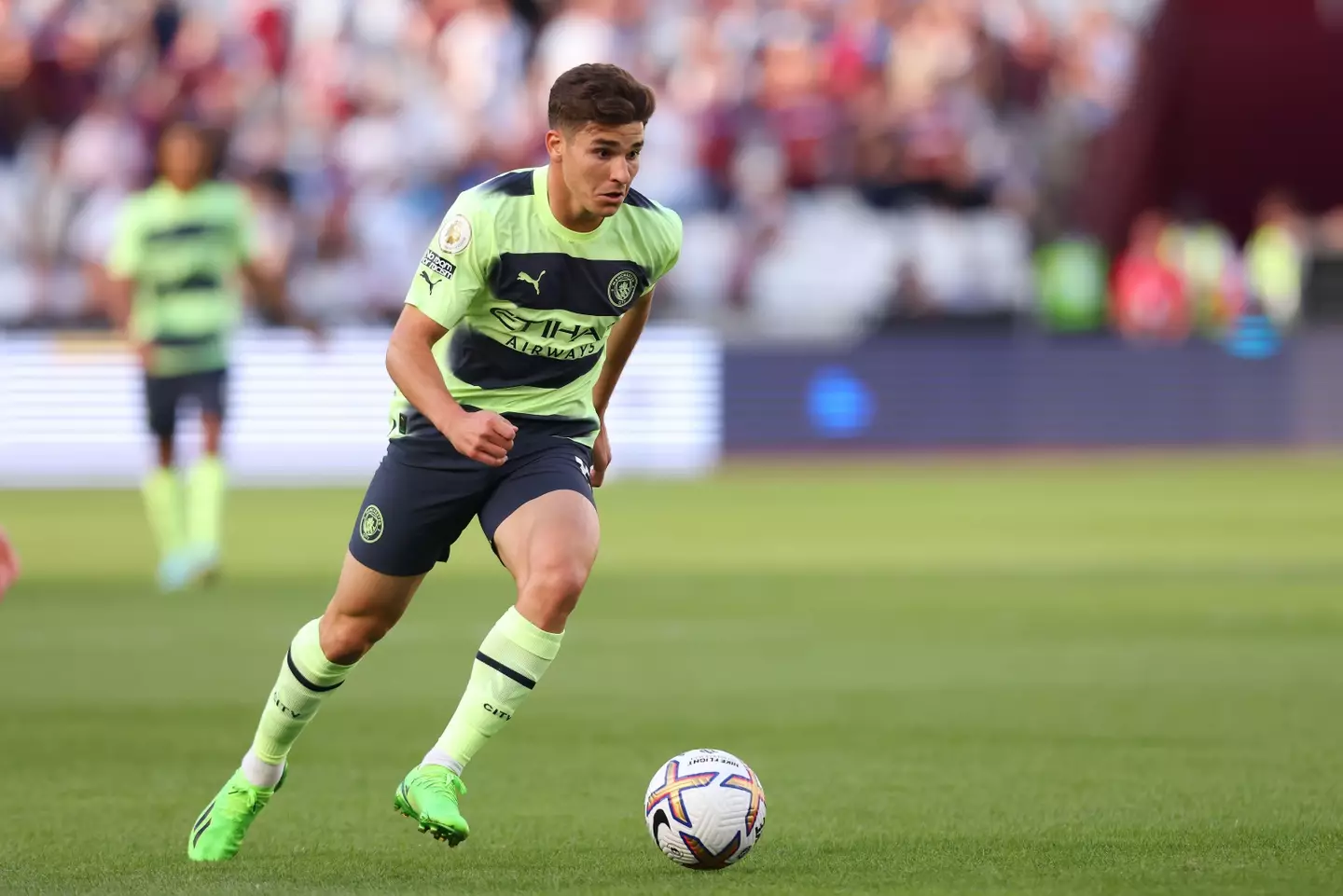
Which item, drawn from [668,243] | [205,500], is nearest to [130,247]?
[205,500]

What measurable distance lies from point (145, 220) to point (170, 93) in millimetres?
12014

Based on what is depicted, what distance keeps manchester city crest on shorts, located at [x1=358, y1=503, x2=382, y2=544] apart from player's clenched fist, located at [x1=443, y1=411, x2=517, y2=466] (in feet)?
1.48

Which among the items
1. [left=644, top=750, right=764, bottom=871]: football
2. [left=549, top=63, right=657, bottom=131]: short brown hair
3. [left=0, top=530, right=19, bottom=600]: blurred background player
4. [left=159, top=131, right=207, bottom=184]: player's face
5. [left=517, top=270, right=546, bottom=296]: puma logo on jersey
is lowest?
[left=644, top=750, right=764, bottom=871]: football

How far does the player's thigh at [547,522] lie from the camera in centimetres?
583

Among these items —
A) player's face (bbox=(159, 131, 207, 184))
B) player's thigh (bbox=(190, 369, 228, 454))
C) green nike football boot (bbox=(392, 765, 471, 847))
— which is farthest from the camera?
player's thigh (bbox=(190, 369, 228, 454))

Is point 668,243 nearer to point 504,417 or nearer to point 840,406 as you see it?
point 504,417

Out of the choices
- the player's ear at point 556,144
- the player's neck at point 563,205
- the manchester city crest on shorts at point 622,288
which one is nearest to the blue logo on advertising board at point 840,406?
the manchester city crest on shorts at point 622,288

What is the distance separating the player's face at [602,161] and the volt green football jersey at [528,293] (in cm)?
19

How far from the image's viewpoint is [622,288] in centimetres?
628

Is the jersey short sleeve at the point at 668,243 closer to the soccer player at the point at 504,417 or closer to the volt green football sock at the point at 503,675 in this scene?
the soccer player at the point at 504,417

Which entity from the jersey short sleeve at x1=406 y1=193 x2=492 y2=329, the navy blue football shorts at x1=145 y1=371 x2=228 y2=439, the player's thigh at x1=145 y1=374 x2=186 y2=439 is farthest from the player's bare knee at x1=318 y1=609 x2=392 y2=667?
the player's thigh at x1=145 y1=374 x2=186 y2=439

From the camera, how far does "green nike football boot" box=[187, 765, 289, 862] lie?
6.07 metres

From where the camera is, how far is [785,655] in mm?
10922

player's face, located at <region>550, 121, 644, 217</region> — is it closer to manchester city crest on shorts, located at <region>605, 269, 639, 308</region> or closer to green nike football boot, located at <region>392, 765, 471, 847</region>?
manchester city crest on shorts, located at <region>605, 269, 639, 308</region>
